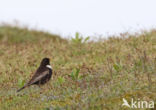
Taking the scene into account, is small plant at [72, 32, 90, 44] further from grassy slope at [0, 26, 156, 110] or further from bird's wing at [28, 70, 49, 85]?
bird's wing at [28, 70, 49, 85]

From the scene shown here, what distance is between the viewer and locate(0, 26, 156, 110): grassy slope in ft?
23.8

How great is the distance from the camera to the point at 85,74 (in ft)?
34.6

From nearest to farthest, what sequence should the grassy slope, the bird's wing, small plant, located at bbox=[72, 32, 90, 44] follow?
the grassy slope
the bird's wing
small plant, located at bbox=[72, 32, 90, 44]

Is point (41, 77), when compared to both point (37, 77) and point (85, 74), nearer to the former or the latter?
point (37, 77)

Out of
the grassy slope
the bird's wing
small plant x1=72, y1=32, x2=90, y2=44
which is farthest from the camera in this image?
small plant x1=72, y1=32, x2=90, y2=44

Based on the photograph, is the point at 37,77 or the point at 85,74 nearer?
the point at 37,77

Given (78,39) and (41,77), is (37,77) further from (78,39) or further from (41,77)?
(78,39)

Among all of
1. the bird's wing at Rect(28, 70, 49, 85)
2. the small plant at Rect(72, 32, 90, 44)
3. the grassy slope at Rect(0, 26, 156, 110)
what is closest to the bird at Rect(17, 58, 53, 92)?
the bird's wing at Rect(28, 70, 49, 85)

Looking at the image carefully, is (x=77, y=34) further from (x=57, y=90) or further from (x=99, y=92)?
(x=99, y=92)

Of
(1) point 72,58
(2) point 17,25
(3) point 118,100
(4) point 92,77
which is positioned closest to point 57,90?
(4) point 92,77

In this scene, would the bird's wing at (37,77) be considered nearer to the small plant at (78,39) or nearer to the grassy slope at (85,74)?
the grassy slope at (85,74)

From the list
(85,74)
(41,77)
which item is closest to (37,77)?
(41,77)

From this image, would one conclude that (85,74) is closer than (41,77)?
No

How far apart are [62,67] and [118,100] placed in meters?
5.48
